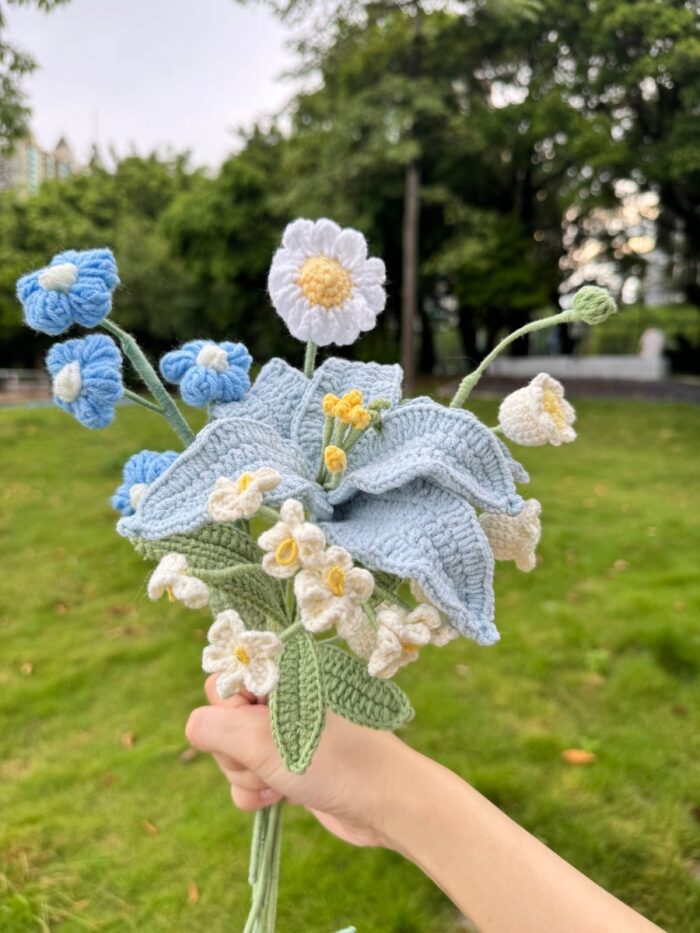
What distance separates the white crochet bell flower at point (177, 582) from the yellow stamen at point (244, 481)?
8cm

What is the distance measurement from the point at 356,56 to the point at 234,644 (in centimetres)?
726

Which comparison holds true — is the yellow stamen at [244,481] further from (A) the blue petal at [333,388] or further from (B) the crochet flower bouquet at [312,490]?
(A) the blue petal at [333,388]

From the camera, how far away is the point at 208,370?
0.66 meters

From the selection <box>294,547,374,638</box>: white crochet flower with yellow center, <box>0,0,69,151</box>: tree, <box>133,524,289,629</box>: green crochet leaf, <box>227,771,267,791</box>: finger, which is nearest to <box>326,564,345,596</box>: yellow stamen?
<box>294,547,374,638</box>: white crochet flower with yellow center

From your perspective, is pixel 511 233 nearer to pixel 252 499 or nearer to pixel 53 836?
pixel 53 836

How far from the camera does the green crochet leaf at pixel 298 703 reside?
0.61 meters

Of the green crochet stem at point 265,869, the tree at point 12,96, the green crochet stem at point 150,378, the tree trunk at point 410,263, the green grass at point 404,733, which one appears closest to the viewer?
the green crochet stem at point 150,378

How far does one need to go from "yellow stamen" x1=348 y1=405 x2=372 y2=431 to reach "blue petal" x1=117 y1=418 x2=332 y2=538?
0.06 metres

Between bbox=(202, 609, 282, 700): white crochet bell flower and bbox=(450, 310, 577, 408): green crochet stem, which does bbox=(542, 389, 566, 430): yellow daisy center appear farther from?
bbox=(202, 609, 282, 700): white crochet bell flower

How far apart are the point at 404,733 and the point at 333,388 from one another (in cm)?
148

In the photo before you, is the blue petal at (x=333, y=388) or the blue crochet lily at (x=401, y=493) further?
the blue petal at (x=333, y=388)

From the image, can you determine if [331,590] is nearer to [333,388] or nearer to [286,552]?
[286,552]

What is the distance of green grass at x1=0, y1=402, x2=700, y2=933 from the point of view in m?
1.45

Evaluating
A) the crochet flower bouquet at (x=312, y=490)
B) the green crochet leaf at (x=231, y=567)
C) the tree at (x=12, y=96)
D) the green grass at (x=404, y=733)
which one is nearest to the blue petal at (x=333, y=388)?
the crochet flower bouquet at (x=312, y=490)
